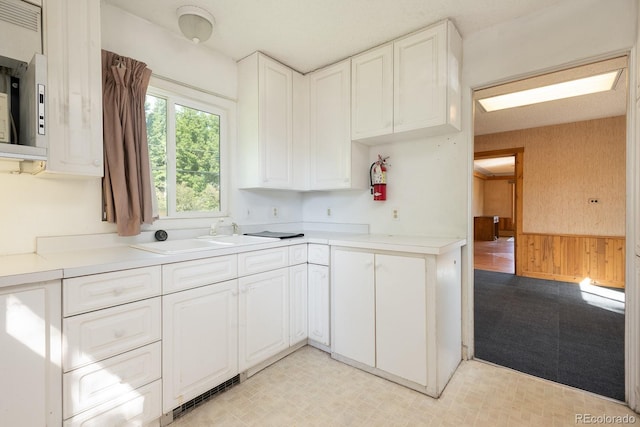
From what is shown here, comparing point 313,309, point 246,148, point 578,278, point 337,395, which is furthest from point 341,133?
point 578,278

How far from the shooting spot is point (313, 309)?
7.95ft

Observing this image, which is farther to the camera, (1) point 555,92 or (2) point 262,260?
(1) point 555,92

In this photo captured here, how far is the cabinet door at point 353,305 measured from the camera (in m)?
2.08

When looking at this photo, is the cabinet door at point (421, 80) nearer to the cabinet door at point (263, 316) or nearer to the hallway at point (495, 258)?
the cabinet door at point (263, 316)

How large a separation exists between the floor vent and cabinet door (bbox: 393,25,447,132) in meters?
2.17

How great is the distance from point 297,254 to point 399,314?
35.4 inches

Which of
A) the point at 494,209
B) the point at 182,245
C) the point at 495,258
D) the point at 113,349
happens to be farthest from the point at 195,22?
the point at 494,209

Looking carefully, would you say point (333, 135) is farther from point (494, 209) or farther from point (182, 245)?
point (494, 209)

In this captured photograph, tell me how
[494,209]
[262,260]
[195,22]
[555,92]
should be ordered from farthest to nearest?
[494,209], [555,92], [262,260], [195,22]

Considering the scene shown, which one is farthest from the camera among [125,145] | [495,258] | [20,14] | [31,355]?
[495,258]

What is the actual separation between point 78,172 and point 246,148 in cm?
126

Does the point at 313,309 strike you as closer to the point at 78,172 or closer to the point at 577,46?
the point at 78,172

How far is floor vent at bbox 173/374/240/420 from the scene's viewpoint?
1681mm

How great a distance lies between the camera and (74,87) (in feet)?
4.90
